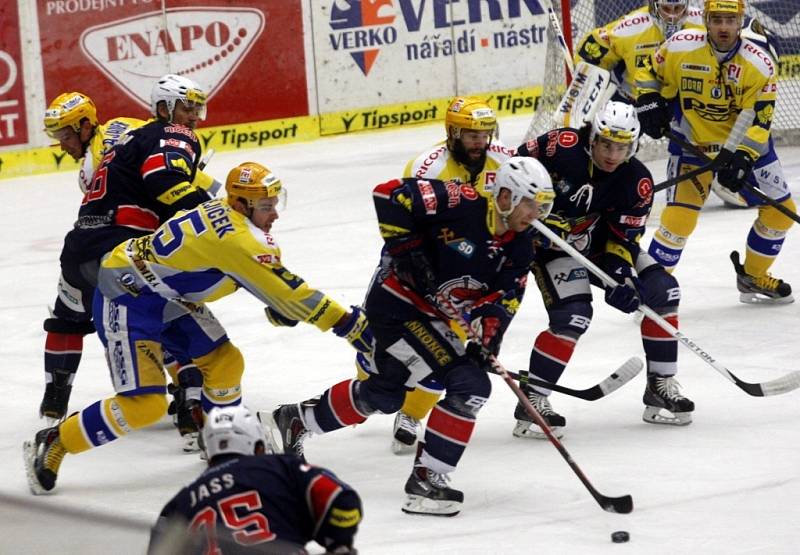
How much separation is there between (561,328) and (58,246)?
15.2 ft

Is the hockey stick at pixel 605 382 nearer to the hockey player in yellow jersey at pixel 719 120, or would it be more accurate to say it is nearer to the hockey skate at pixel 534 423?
the hockey skate at pixel 534 423

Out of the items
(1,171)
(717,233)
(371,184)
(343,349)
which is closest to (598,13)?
(371,184)

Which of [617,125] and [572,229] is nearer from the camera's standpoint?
[617,125]

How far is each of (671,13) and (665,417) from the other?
2.98m

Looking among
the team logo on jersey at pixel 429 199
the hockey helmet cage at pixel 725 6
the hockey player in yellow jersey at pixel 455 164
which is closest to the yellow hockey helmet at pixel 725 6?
the hockey helmet cage at pixel 725 6

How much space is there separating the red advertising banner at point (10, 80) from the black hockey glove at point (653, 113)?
5835 millimetres

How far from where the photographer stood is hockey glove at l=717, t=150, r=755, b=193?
6539mm

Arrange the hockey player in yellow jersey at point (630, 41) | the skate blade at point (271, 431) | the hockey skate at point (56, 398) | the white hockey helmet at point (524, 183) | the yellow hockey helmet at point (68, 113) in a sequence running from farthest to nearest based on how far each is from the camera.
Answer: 1. the hockey player in yellow jersey at point (630, 41)
2. the yellow hockey helmet at point (68, 113)
3. the hockey skate at point (56, 398)
4. the skate blade at point (271, 431)
5. the white hockey helmet at point (524, 183)

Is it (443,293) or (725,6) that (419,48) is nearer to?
(725,6)

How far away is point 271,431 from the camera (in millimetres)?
5156

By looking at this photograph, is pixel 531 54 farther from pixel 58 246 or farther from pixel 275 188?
pixel 275 188

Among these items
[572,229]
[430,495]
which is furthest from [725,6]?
[430,495]

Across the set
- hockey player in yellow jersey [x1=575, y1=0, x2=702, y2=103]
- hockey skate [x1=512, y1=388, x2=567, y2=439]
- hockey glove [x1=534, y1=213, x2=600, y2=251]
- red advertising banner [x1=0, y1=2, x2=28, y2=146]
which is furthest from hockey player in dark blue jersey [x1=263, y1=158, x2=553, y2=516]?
red advertising banner [x1=0, y1=2, x2=28, y2=146]

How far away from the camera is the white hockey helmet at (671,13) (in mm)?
7590
